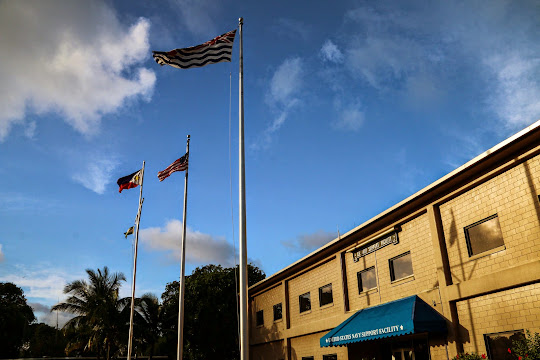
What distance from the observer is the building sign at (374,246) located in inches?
760

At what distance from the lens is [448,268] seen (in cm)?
1616

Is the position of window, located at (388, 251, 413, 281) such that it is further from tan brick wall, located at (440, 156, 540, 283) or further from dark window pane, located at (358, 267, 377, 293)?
tan brick wall, located at (440, 156, 540, 283)

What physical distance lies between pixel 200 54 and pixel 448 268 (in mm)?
11694

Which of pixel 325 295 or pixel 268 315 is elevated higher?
pixel 325 295

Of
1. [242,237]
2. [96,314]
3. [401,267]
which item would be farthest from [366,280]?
[96,314]

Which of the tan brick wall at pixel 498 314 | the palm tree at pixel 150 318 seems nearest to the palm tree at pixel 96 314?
the palm tree at pixel 150 318

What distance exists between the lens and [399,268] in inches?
744

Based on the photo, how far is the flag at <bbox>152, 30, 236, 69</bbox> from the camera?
50.1 feet

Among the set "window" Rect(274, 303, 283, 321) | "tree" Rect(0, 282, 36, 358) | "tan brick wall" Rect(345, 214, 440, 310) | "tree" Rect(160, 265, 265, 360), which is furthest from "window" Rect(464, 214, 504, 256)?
"tree" Rect(0, 282, 36, 358)

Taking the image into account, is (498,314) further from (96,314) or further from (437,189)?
(96,314)

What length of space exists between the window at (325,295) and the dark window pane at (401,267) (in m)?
5.32

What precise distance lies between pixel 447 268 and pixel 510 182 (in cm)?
391

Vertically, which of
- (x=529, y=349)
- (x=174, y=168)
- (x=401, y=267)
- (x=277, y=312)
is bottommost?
(x=529, y=349)

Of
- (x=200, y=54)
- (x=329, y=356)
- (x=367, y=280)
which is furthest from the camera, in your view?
(x=329, y=356)
